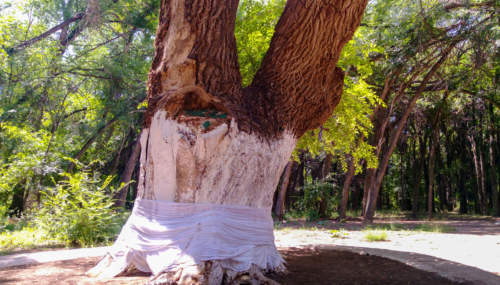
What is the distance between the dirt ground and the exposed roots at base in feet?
1.11

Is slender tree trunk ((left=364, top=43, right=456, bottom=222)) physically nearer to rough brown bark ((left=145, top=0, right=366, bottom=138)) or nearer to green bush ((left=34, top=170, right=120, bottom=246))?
rough brown bark ((left=145, top=0, right=366, bottom=138))

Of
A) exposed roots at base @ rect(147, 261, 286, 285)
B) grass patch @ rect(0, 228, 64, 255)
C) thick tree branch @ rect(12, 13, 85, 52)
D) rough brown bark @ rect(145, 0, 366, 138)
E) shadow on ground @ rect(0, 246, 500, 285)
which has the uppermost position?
thick tree branch @ rect(12, 13, 85, 52)

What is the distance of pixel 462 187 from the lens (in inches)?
956

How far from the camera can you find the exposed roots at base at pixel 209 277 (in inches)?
116

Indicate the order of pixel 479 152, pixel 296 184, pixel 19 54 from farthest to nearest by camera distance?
pixel 296 184
pixel 479 152
pixel 19 54

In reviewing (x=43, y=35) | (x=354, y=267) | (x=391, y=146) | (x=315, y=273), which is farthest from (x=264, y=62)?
(x=391, y=146)

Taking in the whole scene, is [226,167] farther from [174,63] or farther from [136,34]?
[136,34]

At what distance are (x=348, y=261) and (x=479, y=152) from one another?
20.9m

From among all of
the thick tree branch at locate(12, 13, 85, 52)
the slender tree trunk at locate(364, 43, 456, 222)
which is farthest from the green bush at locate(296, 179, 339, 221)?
the thick tree branch at locate(12, 13, 85, 52)

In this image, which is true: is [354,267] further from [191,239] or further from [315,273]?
[191,239]

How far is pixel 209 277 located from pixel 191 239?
45 centimetres

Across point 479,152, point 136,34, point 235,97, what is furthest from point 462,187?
point 235,97

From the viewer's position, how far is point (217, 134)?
3.64 meters

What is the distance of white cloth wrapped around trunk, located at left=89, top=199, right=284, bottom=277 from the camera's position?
126 inches
